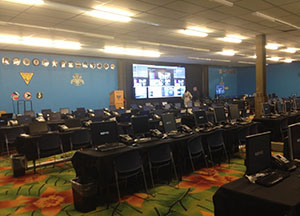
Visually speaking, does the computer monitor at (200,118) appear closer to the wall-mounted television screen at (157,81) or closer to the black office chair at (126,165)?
the black office chair at (126,165)

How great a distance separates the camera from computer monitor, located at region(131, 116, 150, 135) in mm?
5218

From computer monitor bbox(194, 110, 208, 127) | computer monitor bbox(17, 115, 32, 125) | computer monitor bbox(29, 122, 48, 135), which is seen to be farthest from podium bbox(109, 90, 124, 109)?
computer monitor bbox(194, 110, 208, 127)

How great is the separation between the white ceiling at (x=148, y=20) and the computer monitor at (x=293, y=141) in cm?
363

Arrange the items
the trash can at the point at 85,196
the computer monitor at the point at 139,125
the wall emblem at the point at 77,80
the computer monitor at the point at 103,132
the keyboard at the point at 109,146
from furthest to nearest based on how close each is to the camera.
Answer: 1. the wall emblem at the point at 77,80
2. the computer monitor at the point at 139,125
3. the computer monitor at the point at 103,132
4. the keyboard at the point at 109,146
5. the trash can at the point at 85,196

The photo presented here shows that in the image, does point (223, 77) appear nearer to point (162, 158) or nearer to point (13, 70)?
point (13, 70)

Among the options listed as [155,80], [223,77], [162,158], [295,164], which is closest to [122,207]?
[162,158]

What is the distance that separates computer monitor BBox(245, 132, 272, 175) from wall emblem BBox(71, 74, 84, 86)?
1183 cm

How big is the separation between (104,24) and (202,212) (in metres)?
5.41

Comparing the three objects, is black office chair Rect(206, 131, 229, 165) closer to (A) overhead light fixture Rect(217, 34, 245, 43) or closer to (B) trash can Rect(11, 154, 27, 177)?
(B) trash can Rect(11, 154, 27, 177)

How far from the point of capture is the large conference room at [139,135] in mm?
2828

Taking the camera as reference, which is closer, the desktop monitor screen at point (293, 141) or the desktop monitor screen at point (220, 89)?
the desktop monitor screen at point (293, 141)

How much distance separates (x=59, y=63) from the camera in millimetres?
12695

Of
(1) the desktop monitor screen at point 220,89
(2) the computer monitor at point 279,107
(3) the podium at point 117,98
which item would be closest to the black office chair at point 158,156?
(2) the computer monitor at point 279,107

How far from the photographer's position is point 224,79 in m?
23.9
